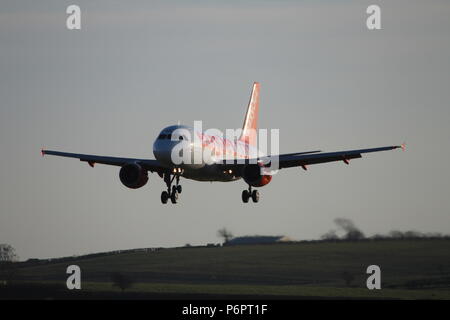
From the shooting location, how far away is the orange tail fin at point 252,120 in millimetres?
137538

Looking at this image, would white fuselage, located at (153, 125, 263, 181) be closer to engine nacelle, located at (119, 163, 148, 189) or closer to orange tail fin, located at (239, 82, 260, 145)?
engine nacelle, located at (119, 163, 148, 189)

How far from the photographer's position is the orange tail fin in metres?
138

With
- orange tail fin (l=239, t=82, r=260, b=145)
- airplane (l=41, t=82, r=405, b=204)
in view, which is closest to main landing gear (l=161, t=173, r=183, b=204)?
airplane (l=41, t=82, r=405, b=204)

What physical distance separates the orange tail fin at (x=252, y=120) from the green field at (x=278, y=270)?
14.1 metres

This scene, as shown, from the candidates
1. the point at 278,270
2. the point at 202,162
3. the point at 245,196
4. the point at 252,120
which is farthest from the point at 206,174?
the point at 278,270

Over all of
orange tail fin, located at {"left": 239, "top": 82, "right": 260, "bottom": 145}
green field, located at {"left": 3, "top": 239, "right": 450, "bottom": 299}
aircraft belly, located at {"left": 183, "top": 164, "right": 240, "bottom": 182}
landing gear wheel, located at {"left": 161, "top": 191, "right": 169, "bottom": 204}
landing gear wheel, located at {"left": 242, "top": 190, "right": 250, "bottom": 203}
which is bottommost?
green field, located at {"left": 3, "top": 239, "right": 450, "bottom": 299}

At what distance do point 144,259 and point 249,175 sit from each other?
120ft

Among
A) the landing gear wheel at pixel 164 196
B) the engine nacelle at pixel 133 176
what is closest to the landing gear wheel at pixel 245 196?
the landing gear wheel at pixel 164 196

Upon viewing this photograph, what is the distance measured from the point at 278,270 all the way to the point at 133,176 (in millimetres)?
31027

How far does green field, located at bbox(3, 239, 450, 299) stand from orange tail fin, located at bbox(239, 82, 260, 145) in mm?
14146

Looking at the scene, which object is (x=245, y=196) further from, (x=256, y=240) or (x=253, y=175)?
(x=256, y=240)

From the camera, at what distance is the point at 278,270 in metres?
144
